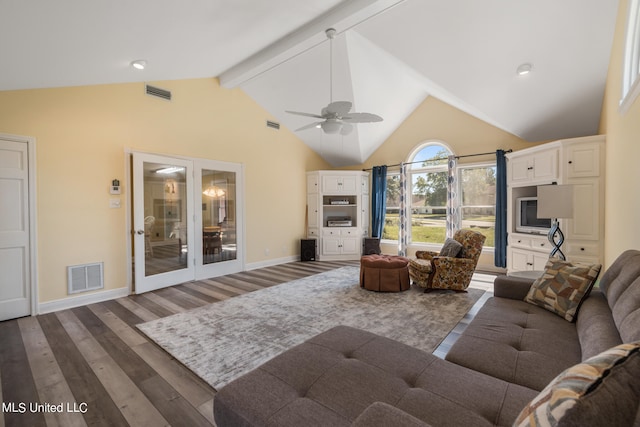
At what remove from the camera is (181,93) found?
189 inches

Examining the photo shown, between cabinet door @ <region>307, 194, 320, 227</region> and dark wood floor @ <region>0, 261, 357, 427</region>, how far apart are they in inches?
154

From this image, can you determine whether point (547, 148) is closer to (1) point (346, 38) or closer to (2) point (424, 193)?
(2) point (424, 193)

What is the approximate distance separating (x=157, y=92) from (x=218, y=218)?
229 centimetres

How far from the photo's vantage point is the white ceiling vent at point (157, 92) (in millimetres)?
4423

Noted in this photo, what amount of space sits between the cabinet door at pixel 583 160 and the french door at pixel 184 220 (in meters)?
5.29

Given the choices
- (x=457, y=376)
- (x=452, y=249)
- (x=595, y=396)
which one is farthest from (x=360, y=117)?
(x=595, y=396)

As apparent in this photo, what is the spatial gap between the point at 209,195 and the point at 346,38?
11.3 feet

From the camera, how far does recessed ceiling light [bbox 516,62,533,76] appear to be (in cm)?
356

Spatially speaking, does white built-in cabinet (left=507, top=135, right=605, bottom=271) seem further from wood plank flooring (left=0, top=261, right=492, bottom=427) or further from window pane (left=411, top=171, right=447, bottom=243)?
wood plank flooring (left=0, top=261, right=492, bottom=427)

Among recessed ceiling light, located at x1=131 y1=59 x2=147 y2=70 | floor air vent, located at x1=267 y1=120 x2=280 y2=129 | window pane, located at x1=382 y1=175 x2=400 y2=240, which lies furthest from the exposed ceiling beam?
window pane, located at x1=382 y1=175 x2=400 y2=240

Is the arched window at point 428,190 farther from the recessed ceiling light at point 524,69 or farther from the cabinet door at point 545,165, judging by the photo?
the recessed ceiling light at point 524,69

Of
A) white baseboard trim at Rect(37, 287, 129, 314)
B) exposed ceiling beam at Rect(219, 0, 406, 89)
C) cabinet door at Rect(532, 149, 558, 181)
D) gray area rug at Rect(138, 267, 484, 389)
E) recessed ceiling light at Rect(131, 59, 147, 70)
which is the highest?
exposed ceiling beam at Rect(219, 0, 406, 89)

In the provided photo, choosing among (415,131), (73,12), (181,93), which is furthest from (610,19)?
(181,93)

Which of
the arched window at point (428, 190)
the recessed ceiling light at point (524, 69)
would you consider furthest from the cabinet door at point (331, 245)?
the recessed ceiling light at point (524, 69)
